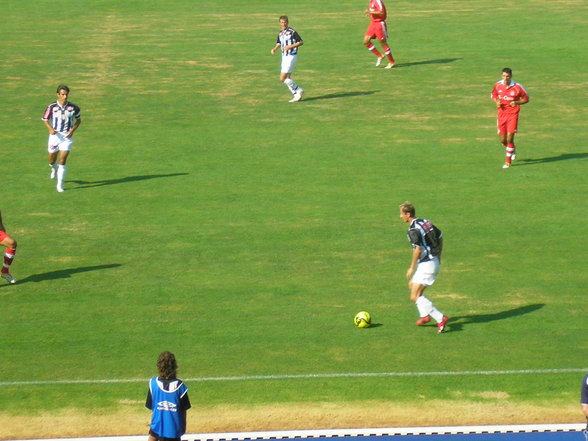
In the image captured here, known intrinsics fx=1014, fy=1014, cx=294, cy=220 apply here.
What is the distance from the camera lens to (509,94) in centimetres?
2348

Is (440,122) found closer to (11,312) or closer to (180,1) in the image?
(11,312)

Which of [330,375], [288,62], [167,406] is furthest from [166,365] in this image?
[288,62]

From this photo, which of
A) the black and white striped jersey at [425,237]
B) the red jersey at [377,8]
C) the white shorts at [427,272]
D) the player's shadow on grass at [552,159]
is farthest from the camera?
the red jersey at [377,8]

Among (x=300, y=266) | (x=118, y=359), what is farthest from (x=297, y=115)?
(x=118, y=359)

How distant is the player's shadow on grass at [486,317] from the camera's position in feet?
52.5

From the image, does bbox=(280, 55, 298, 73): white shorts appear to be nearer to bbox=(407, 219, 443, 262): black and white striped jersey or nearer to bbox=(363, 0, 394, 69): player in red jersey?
bbox=(363, 0, 394, 69): player in red jersey

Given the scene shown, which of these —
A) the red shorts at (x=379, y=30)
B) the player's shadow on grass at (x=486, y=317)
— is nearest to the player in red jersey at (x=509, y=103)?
the player's shadow on grass at (x=486, y=317)

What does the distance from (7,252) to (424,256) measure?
7156 mm

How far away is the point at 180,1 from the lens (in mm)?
47281

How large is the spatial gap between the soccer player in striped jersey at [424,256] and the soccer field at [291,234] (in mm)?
462

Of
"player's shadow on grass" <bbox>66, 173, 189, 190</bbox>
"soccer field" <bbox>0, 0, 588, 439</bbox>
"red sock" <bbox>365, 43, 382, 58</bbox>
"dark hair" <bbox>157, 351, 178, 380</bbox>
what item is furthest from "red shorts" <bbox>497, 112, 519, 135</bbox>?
"dark hair" <bbox>157, 351, 178, 380</bbox>

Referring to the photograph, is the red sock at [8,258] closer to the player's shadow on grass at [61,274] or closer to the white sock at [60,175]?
the player's shadow on grass at [61,274]

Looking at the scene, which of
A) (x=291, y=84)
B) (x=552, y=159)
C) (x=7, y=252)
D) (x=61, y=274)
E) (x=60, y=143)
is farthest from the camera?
(x=291, y=84)

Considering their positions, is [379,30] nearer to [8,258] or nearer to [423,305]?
[8,258]
